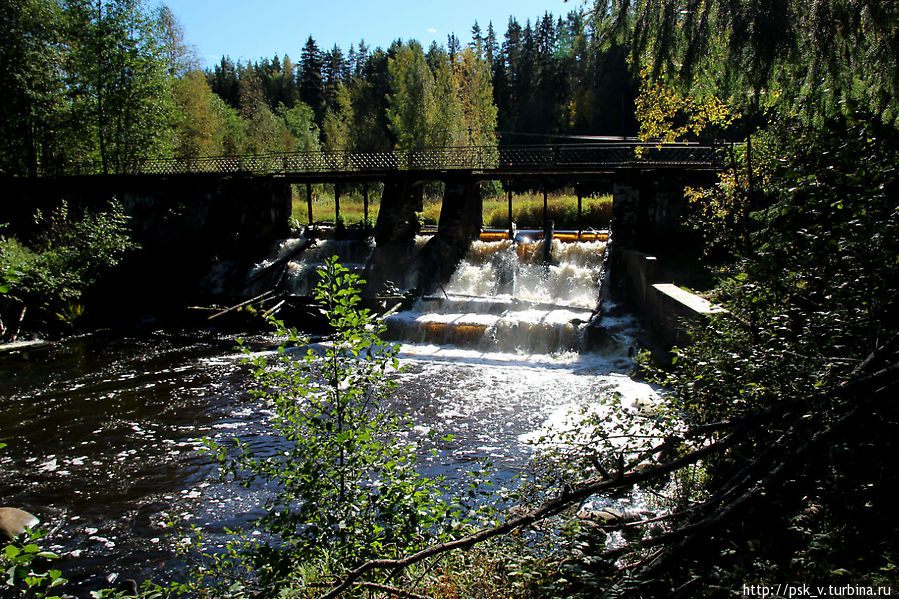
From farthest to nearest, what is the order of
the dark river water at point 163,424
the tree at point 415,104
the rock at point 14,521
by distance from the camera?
the tree at point 415,104 < the dark river water at point 163,424 < the rock at point 14,521

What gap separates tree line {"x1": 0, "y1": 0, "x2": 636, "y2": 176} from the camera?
26.6 metres

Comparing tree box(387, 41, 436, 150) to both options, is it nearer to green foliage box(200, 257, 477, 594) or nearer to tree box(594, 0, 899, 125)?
tree box(594, 0, 899, 125)

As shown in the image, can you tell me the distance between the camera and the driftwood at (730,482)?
9.59 ft

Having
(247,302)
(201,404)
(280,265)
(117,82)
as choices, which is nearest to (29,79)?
(117,82)

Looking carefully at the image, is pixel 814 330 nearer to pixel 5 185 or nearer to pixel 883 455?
pixel 883 455

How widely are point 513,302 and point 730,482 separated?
47.0ft

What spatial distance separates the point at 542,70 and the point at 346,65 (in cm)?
4161

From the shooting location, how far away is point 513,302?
1770 centimetres

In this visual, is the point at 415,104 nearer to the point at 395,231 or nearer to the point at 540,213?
the point at 540,213

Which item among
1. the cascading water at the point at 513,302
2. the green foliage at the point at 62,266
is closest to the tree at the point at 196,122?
the green foliage at the point at 62,266

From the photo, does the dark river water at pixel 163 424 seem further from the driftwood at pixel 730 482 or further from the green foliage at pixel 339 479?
the driftwood at pixel 730 482

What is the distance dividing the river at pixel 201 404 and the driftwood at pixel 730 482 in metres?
1.73

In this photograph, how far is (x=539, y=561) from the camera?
3.88 m

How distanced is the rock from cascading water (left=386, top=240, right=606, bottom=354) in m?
10.6
